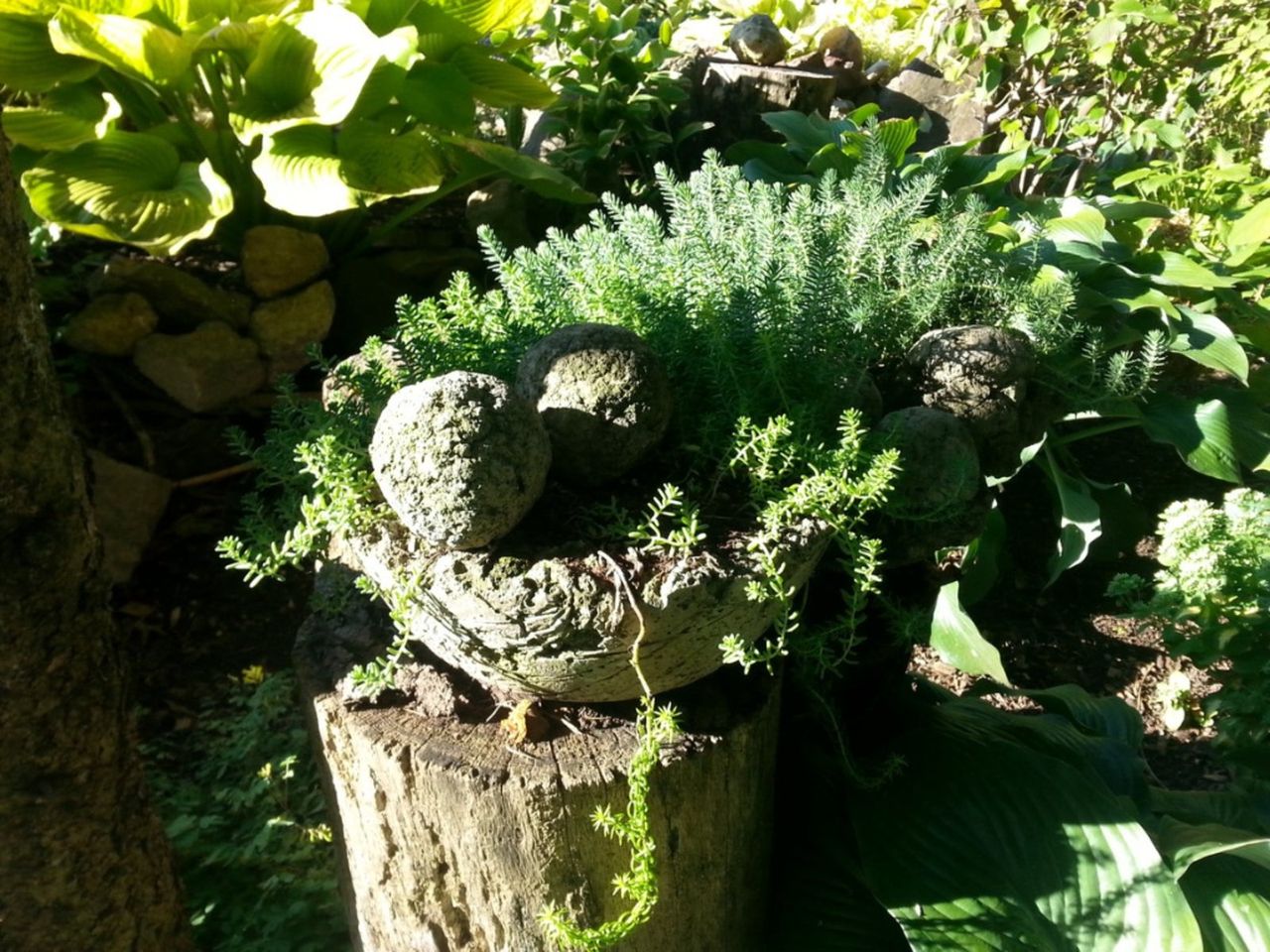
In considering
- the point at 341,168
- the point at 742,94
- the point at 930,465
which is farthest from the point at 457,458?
the point at 742,94

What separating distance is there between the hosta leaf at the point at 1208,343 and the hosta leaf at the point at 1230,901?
1606 millimetres

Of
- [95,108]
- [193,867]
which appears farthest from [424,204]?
[193,867]

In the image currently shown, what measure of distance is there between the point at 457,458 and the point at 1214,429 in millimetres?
2715

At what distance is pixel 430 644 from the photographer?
1473mm

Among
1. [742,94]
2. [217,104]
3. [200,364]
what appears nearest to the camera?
[217,104]

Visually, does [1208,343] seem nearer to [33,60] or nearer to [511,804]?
[511,804]

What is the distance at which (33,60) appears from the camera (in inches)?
108

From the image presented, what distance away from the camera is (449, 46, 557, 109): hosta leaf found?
318 centimetres

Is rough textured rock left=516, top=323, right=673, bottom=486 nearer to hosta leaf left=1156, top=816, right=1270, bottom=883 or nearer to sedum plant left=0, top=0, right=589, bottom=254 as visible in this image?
hosta leaf left=1156, top=816, right=1270, bottom=883

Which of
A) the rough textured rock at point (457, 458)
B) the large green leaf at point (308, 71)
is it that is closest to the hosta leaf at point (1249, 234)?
the large green leaf at point (308, 71)

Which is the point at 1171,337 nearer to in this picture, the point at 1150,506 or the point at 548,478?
the point at 1150,506

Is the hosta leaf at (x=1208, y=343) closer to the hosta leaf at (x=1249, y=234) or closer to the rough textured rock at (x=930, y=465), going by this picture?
the hosta leaf at (x=1249, y=234)

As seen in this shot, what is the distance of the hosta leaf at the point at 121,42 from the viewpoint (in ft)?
8.37

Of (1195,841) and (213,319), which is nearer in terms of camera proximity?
(1195,841)
